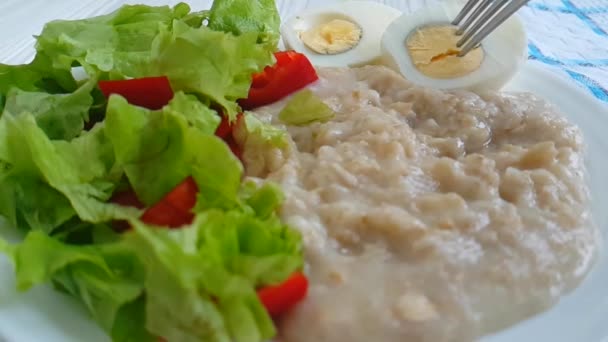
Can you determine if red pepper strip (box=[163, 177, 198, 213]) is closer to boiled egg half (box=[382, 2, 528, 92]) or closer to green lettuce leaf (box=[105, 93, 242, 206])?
green lettuce leaf (box=[105, 93, 242, 206])

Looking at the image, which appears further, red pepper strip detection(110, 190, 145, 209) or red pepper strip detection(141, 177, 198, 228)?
red pepper strip detection(110, 190, 145, 209)

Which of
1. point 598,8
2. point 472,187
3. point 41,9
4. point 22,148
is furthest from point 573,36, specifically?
point 22,148

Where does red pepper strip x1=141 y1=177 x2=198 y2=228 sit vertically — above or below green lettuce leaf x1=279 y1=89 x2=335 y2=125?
above

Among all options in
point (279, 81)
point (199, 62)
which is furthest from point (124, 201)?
point (279, 81)

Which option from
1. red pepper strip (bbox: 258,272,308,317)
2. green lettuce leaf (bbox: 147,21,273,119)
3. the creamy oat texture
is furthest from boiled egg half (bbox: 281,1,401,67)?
red pepper strip (bbox: 258,272,308,317)

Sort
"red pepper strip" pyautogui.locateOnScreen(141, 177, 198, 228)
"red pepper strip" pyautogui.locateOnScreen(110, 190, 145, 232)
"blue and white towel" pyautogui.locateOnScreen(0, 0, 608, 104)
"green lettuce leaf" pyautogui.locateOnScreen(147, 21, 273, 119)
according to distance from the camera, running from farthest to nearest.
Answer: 1. "blue and white towel" pyautogui.locateOnScreen(0, 0, 608, 104)
2. "green lettuce leaf" pyautogui.locateOnScreen(147, 21, 273, 119)
3. "red pepper strip" pyautogui.locateOnScreen(110, 190, 145, 232)
4. "red pepper strip" pyautogui.locateOnScreen(141, 177, 198, 228)

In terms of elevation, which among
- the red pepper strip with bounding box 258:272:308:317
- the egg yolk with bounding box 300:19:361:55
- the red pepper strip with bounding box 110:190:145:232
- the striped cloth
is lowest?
the striped cloth

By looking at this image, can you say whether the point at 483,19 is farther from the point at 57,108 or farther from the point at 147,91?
the point at 57,108
